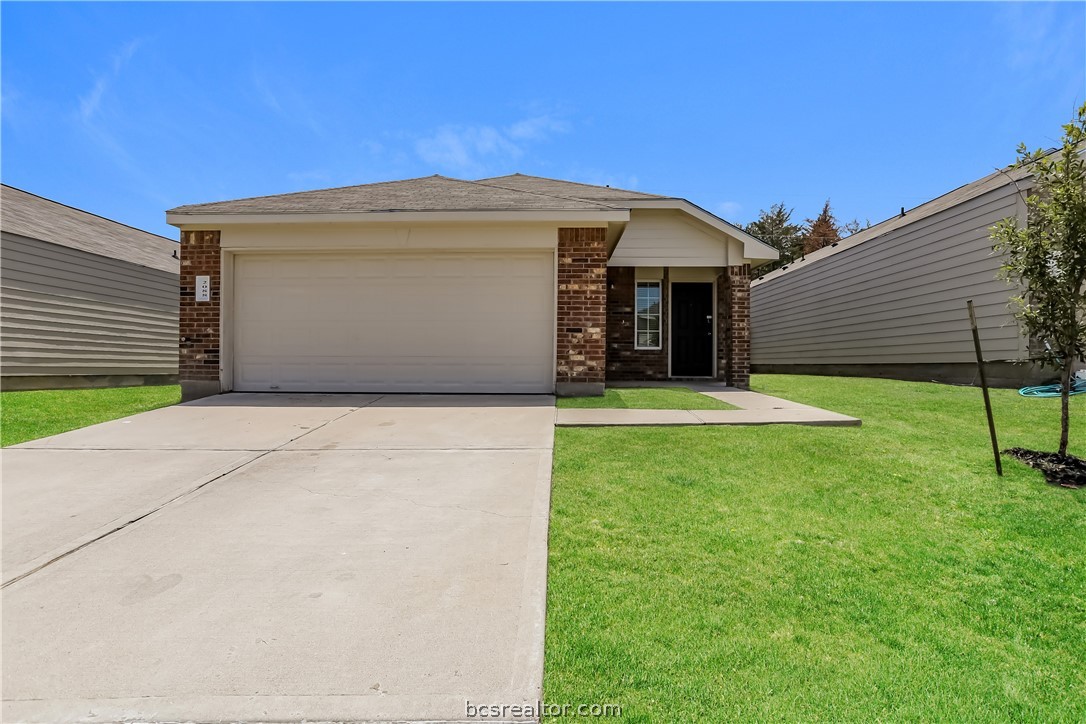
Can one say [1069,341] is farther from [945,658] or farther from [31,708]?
[31,708]

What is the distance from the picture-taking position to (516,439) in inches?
217

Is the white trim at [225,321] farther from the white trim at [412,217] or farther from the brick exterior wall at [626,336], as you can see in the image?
the brick exterior wall at [626,336]

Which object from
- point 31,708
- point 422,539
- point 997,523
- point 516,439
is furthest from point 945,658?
point 516,439

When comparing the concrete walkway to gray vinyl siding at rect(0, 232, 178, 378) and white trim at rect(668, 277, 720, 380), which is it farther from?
gray vinyl siding at rect(0, 232, 178, 378)

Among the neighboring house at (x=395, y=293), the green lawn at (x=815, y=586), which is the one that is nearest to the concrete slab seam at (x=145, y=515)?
the green lawn at (x=815, y=586)

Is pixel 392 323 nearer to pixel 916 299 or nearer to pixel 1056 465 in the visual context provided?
pixel 1056 465

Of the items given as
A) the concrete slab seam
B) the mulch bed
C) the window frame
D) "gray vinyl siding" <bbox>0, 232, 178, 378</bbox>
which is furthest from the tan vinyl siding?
"gray vinyl siding" <bbox>0, 232, 178, 378</bbox>

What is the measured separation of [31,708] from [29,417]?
724 cm

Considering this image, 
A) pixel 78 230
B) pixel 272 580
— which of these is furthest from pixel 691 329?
pixel 78 230

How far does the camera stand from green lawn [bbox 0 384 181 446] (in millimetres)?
6290

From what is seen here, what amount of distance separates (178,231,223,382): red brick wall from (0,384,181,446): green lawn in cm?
68

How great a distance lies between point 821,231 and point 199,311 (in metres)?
32.8

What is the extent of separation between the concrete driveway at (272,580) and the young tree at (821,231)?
3197 centimetres

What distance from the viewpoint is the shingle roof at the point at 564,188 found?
11.4m
